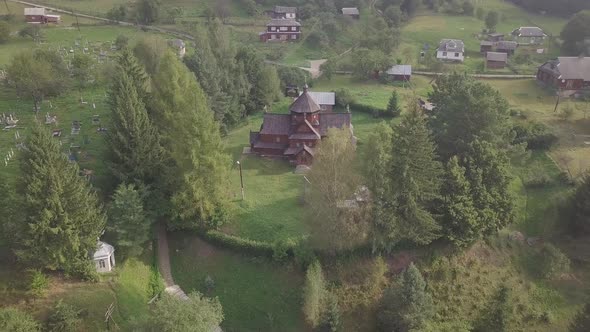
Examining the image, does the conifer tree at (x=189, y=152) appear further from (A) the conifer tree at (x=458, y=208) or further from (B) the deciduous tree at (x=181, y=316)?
(A) the conifer tree at (x=458, y=208)

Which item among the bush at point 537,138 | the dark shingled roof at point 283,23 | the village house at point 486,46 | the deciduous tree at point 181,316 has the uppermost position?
the dark shingled roof at point 283,23

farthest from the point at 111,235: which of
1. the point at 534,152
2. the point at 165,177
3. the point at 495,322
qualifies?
the point at 534,152

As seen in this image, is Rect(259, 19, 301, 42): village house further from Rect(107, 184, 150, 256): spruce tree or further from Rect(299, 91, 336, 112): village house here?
Rect(107, 184, 150, 256): spruce tree

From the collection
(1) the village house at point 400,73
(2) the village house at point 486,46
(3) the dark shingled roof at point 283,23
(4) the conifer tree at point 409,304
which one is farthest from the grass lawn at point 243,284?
(2) the village house at point 486,46

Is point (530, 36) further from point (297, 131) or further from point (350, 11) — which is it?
point (297, 131)

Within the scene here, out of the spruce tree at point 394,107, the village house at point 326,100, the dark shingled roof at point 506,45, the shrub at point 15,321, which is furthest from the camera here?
the dark shingled roof at point 506,45

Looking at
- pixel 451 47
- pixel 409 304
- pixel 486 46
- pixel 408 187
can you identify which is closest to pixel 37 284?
pixel 409 304

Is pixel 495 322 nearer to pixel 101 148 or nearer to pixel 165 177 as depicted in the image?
pixel 165 177

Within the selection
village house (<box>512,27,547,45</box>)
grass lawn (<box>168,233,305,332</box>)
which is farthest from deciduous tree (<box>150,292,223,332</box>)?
village house (<box>512,27,547,45</box>)
